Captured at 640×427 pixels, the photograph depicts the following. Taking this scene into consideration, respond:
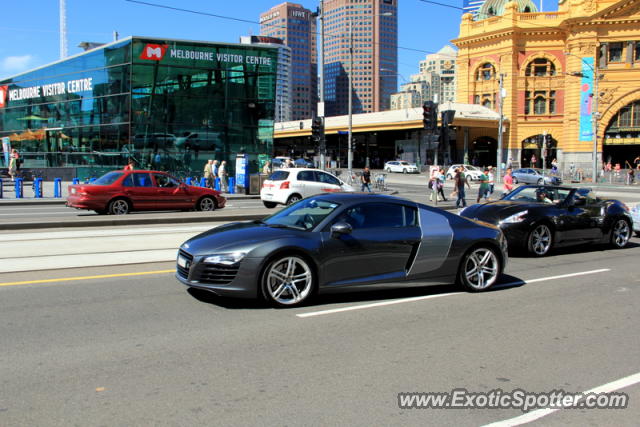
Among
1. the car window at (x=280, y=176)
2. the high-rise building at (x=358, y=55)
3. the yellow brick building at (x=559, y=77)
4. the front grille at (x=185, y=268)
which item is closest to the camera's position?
the front grille at (x=185, y=268)

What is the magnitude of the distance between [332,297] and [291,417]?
3.44m

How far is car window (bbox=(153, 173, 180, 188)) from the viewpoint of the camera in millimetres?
18414

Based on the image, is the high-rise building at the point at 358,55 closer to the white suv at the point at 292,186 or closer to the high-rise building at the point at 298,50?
the high-rise building at the point at 298,50

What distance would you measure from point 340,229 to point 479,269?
2298mm

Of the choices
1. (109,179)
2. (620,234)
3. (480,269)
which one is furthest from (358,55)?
(480,269)

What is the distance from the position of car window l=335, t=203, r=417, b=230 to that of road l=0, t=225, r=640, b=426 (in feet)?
3.04

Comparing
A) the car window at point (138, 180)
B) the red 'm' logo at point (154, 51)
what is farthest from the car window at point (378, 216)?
the red 'm' logo at point (154, 51)

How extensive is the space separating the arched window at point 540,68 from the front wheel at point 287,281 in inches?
2753

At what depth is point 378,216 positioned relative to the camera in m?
7.26

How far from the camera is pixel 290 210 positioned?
7.57 meters

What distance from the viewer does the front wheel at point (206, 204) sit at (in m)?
19.2

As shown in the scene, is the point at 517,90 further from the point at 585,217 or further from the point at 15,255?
the point at 15,255
